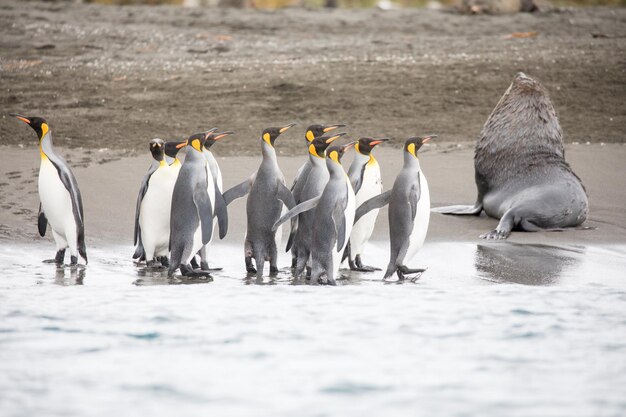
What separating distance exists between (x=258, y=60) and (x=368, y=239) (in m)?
5.78

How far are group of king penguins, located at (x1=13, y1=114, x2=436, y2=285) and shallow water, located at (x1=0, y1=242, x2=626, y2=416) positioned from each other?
0.59 feet

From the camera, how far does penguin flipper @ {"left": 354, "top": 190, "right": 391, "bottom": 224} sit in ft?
22.4

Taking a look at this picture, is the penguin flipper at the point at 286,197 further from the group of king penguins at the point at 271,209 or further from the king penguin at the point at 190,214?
the king penguin at the point at 190,214

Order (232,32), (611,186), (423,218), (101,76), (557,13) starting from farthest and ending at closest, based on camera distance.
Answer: (557,13) < (232,32) < (101,76) < (611,186) < (423,218)

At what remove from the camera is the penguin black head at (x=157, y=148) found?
7062 millimetres

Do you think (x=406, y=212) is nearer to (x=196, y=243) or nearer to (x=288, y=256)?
(x=288, y=256)

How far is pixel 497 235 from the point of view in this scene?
755cm

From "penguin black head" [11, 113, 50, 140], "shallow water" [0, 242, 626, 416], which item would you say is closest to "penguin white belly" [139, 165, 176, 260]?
"shallow water" [0, 242, 626, 416]

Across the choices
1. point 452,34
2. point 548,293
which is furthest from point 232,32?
point 548,293

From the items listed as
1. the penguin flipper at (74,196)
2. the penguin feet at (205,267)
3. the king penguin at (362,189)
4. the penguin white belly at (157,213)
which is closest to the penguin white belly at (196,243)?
the penguin feet at (205,267)

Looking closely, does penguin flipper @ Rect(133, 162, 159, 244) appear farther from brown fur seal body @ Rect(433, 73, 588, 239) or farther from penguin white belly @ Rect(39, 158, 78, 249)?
brown fur seal body @ Rect(433, 73, 588, 239)

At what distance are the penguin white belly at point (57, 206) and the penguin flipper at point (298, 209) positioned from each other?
1.30 meters

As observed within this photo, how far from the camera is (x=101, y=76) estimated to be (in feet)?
39.5

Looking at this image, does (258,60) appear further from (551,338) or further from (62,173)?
(551,338)
